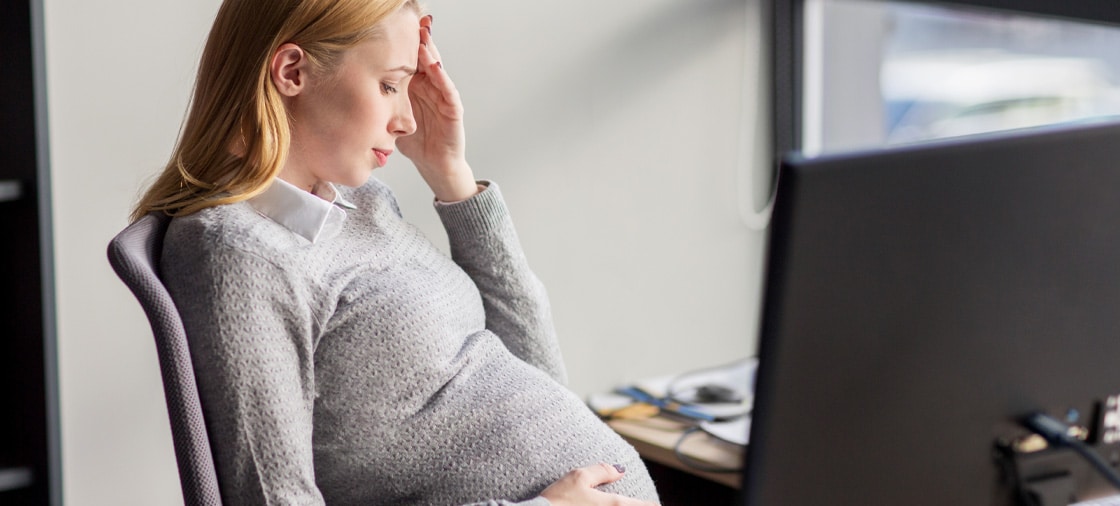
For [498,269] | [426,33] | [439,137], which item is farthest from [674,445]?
[426,33]

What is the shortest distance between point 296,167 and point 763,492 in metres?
0.71

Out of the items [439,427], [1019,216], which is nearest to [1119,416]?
[1019,216]

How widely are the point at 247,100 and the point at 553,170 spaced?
0.94 metres

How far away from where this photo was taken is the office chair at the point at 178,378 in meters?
0.91

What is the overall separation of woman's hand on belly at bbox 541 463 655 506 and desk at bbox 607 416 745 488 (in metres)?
0.38

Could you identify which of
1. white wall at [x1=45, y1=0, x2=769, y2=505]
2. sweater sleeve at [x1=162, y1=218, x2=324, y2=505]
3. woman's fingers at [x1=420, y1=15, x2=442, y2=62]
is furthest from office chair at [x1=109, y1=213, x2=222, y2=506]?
white wall at [x1=45, y1=0, x2=769, y2=505]

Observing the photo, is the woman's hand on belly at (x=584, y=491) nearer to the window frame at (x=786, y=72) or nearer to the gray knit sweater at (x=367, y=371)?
the gray knit sweater at (x=367, y=371)

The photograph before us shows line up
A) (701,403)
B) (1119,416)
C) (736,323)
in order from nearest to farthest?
(1119,416) → (701,403) → (736,323)

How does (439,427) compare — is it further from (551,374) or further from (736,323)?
(736,323)

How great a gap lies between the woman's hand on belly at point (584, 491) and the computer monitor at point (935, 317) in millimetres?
454

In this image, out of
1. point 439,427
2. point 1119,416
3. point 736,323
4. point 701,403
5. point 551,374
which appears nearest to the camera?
point 1119,416

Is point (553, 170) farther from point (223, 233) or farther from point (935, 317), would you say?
point (935, 317)

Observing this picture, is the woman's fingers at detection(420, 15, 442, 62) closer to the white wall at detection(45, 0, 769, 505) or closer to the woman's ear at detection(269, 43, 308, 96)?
the woman's ear at detection(269, 43, 308, 96)

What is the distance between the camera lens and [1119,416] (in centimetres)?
76
